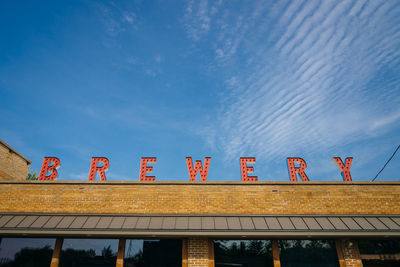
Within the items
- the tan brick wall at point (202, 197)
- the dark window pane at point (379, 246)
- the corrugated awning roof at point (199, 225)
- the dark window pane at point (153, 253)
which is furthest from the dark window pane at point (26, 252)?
the dark window pane at point (379, 246)

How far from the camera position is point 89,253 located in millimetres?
10984

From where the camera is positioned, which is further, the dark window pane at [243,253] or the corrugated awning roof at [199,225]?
the dark window pane at [243,253]

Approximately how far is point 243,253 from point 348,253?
14.4ft

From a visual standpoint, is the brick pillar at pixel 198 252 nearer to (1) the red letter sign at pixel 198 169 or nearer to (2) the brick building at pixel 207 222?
(2) the brick building at pixel 207 222

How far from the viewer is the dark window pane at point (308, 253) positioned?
10.7 metres

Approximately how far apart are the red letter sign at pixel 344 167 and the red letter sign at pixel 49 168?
15.0 m

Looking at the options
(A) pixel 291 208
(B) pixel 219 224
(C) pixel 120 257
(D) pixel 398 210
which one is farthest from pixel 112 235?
(D) pixel 398 210

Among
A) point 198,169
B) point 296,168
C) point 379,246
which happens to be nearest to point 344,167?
point 296,168

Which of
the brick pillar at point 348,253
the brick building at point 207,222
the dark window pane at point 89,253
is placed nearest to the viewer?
the brick building at point 207,222

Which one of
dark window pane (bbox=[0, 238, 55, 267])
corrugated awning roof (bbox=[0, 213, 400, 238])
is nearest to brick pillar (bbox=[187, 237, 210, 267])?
corrugated awning roof (bbox=[0, 213, 400, 238])

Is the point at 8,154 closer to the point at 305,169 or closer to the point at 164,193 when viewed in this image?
the point at 164,193

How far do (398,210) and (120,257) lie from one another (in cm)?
1257

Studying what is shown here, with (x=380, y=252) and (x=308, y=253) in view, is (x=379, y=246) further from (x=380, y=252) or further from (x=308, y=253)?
(x=308, y=253)

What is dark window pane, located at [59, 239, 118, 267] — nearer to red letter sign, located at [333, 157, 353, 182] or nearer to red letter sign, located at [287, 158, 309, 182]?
red letter sign, located at [287, 158, 309, 182]
